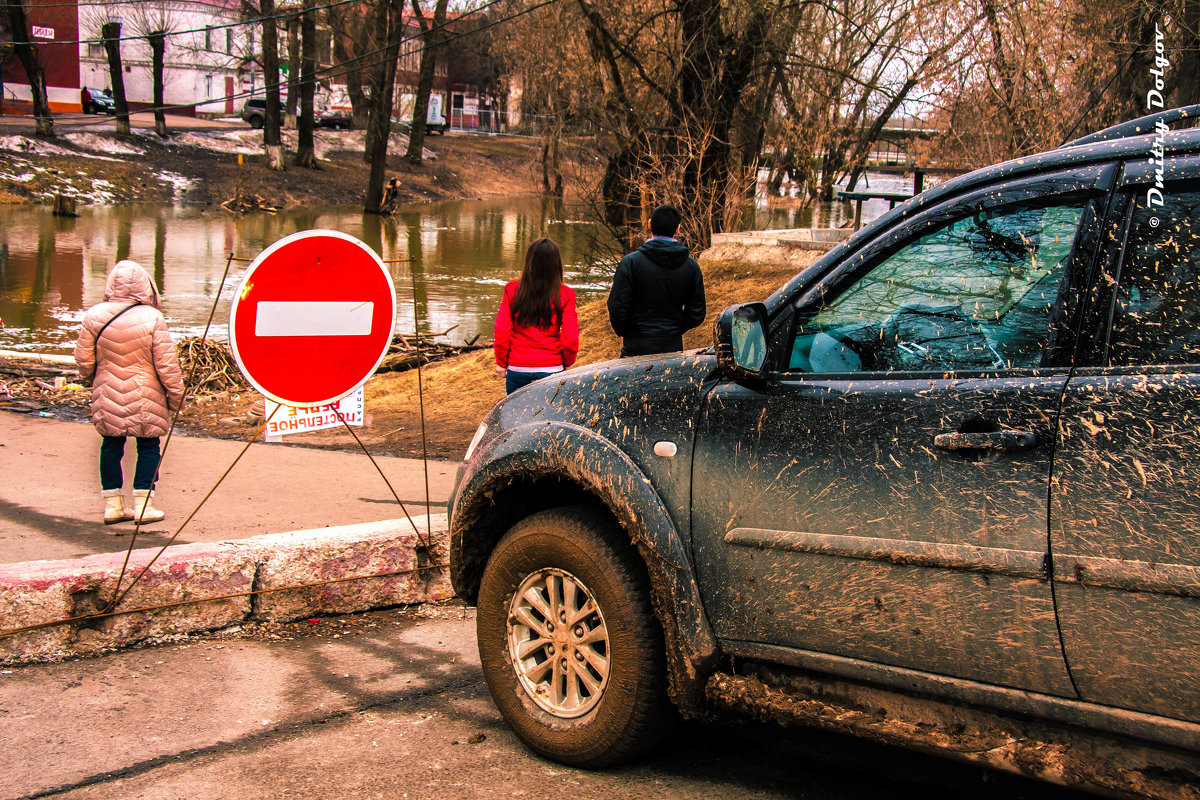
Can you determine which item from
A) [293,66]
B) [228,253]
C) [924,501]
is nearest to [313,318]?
[924,501]

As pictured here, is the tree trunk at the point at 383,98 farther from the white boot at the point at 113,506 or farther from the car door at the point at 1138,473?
the car door at the point at 1138,473

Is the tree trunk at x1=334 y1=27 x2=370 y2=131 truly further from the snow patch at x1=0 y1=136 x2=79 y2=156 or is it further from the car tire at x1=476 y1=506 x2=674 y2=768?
the car tire at x1=476 y1=506 x2=674 y2=768

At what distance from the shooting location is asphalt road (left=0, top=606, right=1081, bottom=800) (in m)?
3.36

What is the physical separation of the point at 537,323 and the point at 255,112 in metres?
64.0

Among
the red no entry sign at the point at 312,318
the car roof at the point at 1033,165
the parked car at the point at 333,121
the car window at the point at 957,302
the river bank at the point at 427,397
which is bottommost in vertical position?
the river bank at the point at 427,397

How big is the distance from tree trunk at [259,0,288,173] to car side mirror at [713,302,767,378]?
155ft

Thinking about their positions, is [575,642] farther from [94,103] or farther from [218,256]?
[94,103]

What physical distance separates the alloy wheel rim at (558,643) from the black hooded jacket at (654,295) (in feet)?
12.4

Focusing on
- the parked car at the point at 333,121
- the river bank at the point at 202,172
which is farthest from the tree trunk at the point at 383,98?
the parked car at the point at 333,121

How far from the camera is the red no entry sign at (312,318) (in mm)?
→ 4918

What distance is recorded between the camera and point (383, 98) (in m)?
42.6

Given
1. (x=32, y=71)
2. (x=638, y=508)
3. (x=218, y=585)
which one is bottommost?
(x=218, y=585)

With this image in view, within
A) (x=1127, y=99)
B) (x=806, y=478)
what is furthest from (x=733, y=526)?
(x=1127, y=99)

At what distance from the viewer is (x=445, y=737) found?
148 inches
